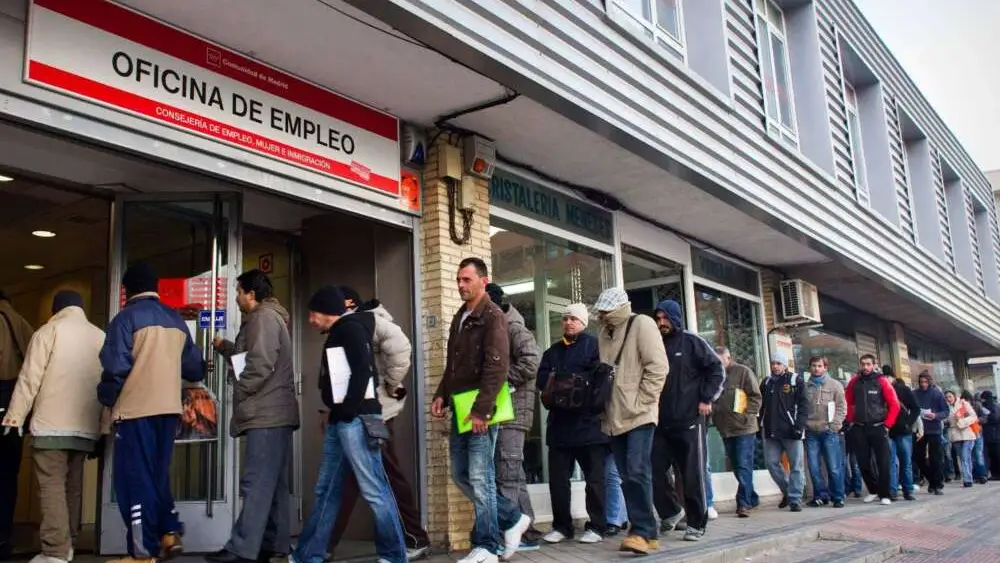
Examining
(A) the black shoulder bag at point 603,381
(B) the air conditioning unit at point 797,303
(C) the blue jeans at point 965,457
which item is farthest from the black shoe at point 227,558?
(C) the blue jeans at point 965,457

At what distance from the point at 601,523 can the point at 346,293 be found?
2.76 meters

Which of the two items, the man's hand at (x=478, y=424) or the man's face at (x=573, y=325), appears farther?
the man's face at (x=573, y=325)

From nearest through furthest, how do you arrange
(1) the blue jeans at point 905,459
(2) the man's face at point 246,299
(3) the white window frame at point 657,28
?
1. (2) the man's face at point 246,299
2. (3) the white window frame at point 657,28
3. (1) the blue jeans at point 905,459

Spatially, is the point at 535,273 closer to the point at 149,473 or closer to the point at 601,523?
the point at 601,523

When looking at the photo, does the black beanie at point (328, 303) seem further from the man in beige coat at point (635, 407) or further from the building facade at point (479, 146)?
the man in beige coat at point (635, 407)

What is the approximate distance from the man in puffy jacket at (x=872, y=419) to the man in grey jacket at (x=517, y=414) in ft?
21.6

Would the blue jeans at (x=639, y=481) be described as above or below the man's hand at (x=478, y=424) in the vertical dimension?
below

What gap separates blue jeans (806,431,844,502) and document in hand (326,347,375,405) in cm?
767

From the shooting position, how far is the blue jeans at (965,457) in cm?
1538

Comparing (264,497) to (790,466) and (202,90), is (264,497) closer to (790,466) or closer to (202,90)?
(202,90)

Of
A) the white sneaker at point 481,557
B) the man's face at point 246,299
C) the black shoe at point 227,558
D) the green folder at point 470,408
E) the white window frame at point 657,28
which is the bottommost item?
the white sneaker at point 481,557

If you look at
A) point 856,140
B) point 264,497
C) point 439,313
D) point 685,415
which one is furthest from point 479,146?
point 856,140

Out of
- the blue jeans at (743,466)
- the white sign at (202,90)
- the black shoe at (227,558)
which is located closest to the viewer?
the white sign at (202,90)

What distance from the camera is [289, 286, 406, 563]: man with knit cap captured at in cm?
507
